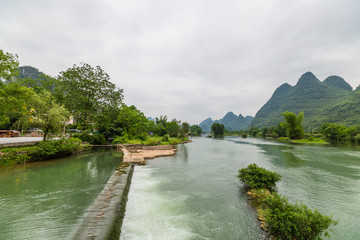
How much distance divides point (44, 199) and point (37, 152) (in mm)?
10002

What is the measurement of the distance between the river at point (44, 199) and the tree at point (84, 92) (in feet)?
52.0

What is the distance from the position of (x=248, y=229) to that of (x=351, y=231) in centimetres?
368

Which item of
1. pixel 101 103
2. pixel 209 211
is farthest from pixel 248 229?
pixel 101 103

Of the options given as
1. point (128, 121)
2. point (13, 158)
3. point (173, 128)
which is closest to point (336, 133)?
point (173, 128)

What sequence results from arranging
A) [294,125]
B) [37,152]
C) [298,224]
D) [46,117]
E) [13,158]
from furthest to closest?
[294,125]
[46,117]
[37,152]
[13,158]
[298,224]

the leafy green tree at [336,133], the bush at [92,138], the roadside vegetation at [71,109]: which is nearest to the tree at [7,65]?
the roadside vegetation at [71,109]

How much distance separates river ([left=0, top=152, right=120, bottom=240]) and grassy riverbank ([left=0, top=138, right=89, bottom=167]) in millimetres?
1246

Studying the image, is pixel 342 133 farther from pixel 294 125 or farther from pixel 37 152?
pixel 37 152

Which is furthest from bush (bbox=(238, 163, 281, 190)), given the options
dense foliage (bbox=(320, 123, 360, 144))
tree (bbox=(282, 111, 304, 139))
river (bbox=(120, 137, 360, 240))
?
tree (bbox=(282, 111, 304, 139))

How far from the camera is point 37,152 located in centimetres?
1364

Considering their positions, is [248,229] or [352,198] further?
[352,198]

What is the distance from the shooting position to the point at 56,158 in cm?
1546

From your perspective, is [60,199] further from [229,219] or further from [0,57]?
[0,57]

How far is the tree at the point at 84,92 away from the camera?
82.0 feet
